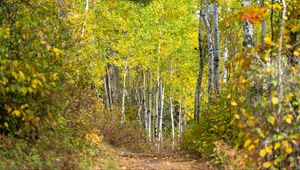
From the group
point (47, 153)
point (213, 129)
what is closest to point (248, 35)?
point (213, 129)

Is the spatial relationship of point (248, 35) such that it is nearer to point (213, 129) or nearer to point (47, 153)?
point (213, 129)

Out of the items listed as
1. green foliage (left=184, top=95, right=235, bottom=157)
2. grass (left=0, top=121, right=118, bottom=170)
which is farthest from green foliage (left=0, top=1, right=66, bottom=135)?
green foliage (left=184, top=95, right=235, bottom=157)

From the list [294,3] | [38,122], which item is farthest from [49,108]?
[294,3]

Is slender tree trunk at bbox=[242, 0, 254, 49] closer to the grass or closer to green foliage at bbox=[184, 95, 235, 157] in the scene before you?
green foliage at bbox=[184, 95, 235, 157]

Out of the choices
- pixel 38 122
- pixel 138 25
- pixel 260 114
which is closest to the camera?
pixel 260 114

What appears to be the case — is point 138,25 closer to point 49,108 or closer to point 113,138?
point 113,138

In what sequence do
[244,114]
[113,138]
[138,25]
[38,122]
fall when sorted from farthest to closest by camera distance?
1. [138,25]
2. [113,138]
3. [38,122]
4. [244,114]

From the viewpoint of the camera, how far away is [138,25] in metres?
24.8

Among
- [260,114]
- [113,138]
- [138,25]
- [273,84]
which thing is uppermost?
[138,25]

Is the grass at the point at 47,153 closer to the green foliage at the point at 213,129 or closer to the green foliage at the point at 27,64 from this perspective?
the green foliage at the point at 27,64

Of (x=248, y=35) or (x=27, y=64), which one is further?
(x=248, y=35)

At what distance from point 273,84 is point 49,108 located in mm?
3947

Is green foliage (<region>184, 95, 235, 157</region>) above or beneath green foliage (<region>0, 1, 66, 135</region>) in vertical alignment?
beneath

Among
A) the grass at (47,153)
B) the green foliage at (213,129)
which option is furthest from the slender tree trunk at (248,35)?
the grass at (47,153)
